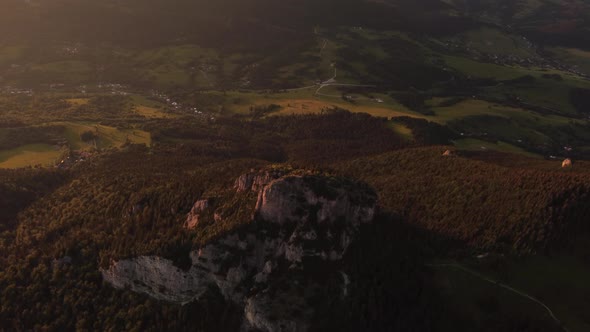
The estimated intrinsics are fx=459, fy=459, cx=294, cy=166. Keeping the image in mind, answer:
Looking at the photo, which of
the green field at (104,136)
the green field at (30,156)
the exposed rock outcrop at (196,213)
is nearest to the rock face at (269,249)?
the exposed rock outcrop at (196,213)

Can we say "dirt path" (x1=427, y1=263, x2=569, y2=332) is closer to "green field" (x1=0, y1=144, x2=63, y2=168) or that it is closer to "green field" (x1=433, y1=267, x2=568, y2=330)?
"green field" (x1=433, y1=267, x2=568, y2=330)

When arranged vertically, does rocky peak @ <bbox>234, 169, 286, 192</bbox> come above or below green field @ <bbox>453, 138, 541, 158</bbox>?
above

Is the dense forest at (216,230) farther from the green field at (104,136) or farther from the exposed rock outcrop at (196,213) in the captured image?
the green field at (104,136)

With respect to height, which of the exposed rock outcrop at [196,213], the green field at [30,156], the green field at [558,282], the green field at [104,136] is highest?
the exposed rock outcrop at [196,213]

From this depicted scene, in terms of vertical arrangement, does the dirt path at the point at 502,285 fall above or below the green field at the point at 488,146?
above

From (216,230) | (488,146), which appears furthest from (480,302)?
(488,146)

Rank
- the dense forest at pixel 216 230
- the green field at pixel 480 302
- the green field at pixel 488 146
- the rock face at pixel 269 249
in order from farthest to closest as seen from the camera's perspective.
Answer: the green field at pixel 488 146 < the rock face at pixel 269 249 < the dense forest at pixel 216 230 < the green field at pixel 480 302

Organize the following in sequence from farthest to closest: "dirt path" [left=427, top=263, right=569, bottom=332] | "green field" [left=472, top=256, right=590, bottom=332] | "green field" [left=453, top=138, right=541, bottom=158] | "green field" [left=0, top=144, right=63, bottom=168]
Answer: "green field" [left=453, top=138, right=541, bottom=158]
"green field" [left=0, top=144, right=63, bottom=168]
"green field" [left=472, top=256, right=590, bottom=332]
"dirt path" [left=427, top=263, right=569, bottom=332]

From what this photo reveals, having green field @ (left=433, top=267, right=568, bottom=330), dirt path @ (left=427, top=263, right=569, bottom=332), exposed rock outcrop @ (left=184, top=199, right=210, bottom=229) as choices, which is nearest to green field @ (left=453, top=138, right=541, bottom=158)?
dirt path @ (left=427, top=263, right=569, bottom=332)

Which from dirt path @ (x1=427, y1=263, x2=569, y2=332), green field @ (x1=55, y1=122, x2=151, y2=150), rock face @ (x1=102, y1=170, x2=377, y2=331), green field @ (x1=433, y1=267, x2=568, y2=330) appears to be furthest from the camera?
green field @ (x1=55, y1=122, x2=151, y2=150)
